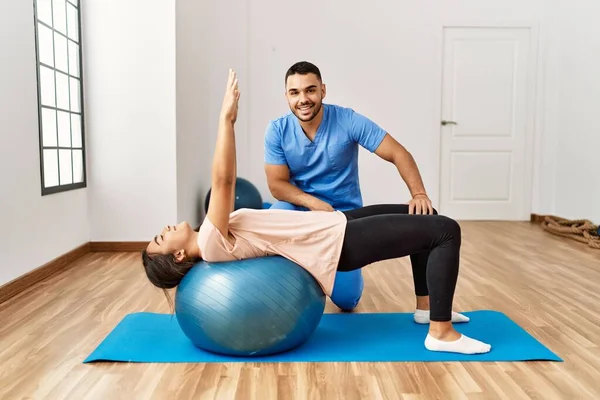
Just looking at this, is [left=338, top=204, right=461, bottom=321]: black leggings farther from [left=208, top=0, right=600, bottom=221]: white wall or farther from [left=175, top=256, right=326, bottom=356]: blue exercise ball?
[left=208, top=0, right=600, bottom=221]: white wall

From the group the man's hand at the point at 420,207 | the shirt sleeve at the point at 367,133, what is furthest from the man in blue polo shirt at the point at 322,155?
the man's hand at the point at 420,207

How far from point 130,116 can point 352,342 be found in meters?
2.66

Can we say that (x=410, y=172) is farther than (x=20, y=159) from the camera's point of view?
No

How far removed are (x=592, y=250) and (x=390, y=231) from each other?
9.99ft

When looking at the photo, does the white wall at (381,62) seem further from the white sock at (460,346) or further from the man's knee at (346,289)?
the white sock at (460,346)

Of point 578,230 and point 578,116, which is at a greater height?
point 578,116

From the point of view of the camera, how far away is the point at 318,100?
8.66 feet

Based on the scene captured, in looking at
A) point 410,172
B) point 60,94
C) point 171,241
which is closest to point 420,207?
point 410,172

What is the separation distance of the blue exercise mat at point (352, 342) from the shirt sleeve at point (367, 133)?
776 mm

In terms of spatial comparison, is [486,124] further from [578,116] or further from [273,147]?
[273,147]

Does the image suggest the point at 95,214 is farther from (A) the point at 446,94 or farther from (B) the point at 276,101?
(A) the point at 446,94

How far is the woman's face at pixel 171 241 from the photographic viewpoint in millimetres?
2143

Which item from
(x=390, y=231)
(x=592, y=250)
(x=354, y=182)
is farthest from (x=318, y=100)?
(x=592, y=250)

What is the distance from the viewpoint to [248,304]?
80.1 inches
